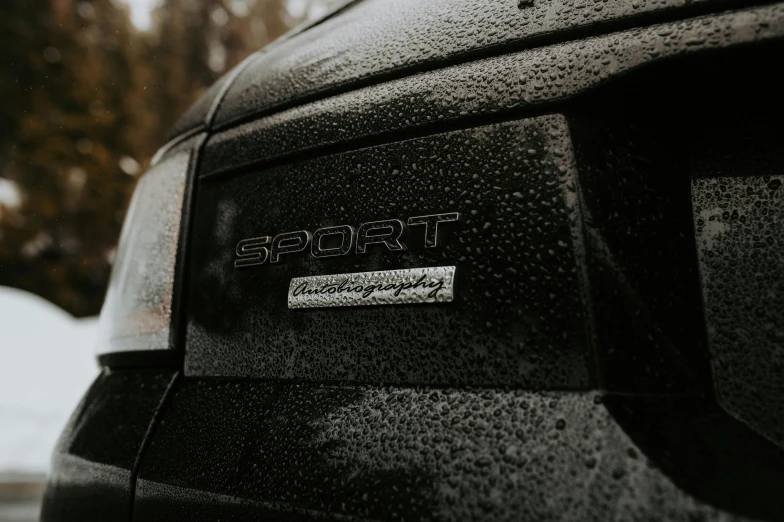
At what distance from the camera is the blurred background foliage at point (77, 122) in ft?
24.3

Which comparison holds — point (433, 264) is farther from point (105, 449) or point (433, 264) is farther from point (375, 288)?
point (105, 449)

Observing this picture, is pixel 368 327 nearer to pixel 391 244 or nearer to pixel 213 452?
pixel 391 244

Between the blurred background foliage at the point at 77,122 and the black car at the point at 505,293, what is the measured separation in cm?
740

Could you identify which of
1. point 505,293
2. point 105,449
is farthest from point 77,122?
point 505,293

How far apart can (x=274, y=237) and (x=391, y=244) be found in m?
0.22

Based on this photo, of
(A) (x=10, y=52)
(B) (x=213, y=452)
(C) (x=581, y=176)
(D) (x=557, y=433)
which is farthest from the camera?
(A) (x=10, y=52)

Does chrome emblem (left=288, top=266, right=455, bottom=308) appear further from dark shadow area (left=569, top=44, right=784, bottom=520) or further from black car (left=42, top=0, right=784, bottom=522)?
dark shadow area (left=569, top=44, right=784, bottom=520)

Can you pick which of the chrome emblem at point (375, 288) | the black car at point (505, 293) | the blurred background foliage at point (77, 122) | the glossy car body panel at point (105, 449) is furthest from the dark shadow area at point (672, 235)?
the blurred background foliage at point (77, 122)

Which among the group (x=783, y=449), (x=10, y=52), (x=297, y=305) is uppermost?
(x=10, y=52)

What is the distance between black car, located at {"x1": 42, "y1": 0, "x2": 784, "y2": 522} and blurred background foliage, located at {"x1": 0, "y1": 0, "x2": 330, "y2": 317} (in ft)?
24.3

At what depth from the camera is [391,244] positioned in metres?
0.88

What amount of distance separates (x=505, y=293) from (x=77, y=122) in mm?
7856

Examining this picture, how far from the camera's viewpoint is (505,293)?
0.79 metres

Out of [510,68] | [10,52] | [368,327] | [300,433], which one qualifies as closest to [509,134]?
[510,68]
